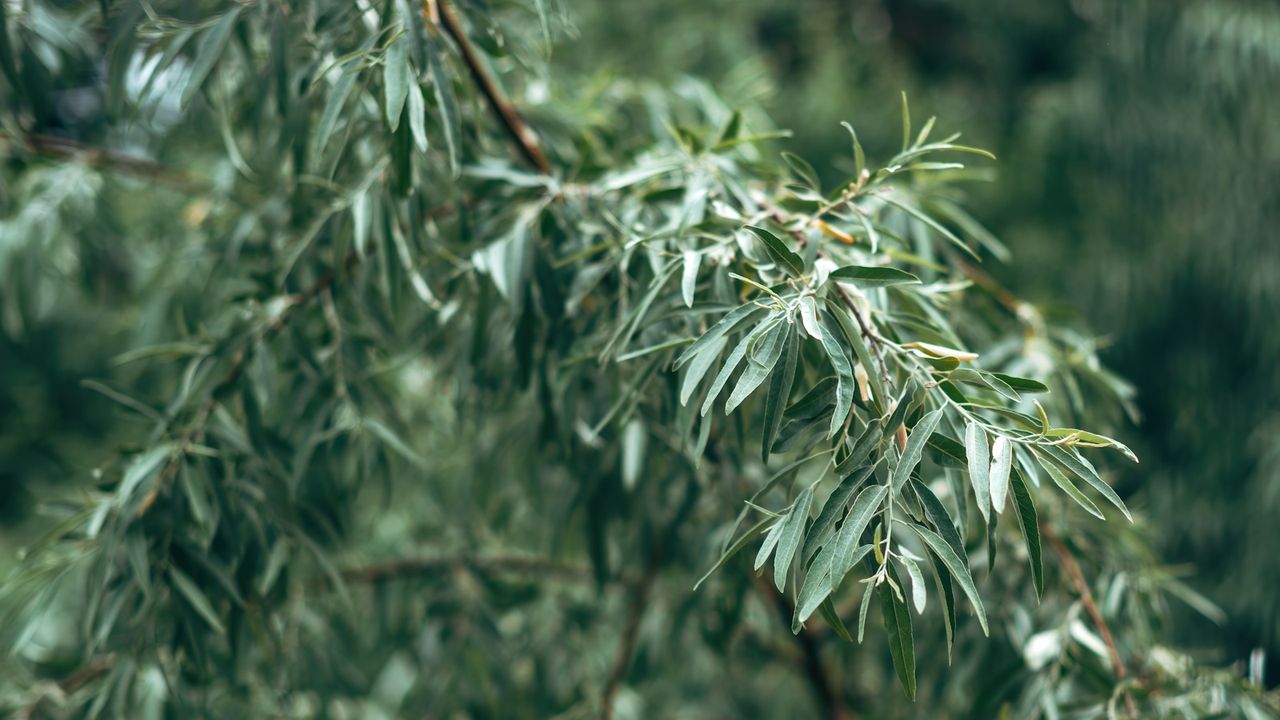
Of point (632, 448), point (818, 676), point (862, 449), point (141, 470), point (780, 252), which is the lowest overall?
point (818, 676)

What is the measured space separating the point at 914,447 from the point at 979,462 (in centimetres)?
5

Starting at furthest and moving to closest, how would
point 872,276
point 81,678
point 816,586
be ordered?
point 81,678 < point 872,276 < point 816,586

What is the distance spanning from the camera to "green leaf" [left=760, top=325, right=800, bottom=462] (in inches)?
30.9

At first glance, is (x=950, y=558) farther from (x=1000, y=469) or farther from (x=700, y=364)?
(x=700, y=364)

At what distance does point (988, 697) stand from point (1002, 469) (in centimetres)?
60

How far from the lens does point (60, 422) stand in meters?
2.77

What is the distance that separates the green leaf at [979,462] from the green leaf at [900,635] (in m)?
0.10

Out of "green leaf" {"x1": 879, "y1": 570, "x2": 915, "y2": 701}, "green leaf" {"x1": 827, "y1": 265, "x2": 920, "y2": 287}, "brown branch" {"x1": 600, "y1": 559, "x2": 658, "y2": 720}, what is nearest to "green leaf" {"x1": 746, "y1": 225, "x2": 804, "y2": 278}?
"green leaf" {"x1": 827, "y1": 265, "x2": 920, "y2": 287}

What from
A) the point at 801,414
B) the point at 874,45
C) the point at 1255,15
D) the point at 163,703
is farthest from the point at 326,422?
the point at 874,45

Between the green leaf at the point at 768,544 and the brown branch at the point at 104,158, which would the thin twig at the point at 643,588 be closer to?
the green leaf at the point at 768,544

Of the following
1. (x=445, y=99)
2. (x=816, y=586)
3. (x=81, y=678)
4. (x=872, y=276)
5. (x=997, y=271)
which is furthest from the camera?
(x=997, y=271)

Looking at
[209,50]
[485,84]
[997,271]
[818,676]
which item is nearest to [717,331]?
[485,84]

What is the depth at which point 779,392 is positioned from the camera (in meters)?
0.79

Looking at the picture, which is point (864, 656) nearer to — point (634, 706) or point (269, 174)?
point (634, 706)
